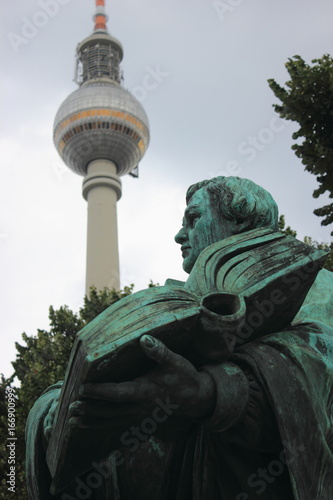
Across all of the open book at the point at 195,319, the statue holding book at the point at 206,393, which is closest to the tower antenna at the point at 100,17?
the open book at the point at 195,319

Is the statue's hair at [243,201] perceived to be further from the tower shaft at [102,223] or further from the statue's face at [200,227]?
the tower shaft at [102,223]

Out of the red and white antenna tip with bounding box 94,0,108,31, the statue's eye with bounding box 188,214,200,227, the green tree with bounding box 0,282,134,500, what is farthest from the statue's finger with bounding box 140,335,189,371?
the red and white antenna tip with bounding box 94,0,108,31

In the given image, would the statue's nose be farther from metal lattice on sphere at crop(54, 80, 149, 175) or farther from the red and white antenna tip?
the red and white antenna tip

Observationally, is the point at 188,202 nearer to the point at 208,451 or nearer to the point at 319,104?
the point at 208,451

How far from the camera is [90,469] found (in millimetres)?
2535

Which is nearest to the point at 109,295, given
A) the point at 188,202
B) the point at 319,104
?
the point at 319,104

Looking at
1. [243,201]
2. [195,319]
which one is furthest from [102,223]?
[195,319]

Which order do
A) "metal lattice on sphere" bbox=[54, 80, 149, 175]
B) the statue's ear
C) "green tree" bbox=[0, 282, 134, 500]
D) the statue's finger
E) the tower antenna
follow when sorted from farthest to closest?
1. the tower antenna
2. "metal lattice on sphere" bbox=[54, 80, 149, 175]
3. "green tree" bbox=[0, 282, 134, 500]
4. the statue's ear
5. the statue's finger

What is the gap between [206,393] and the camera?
2.19 metres

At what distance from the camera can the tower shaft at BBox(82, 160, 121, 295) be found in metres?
60.8

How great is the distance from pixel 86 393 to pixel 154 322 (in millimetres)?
302

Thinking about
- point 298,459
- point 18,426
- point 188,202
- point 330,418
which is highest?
point 18,426

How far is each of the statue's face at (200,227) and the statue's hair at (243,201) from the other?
1.4 inches

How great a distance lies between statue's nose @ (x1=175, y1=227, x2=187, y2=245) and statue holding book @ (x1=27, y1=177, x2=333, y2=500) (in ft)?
1.69
